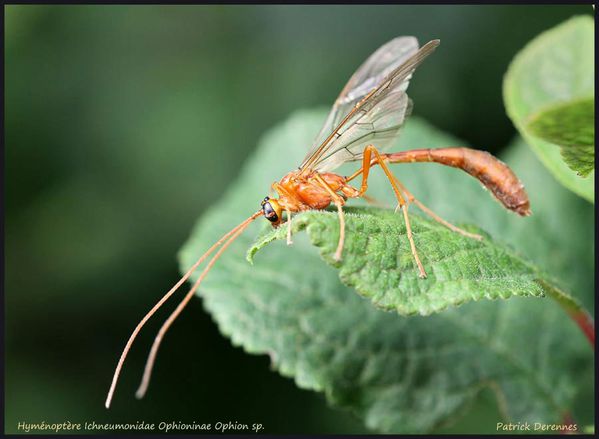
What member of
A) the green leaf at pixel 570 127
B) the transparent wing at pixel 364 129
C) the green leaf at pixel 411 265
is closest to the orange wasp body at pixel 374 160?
the transparent wing at pixel 364 129

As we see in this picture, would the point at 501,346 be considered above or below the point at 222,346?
below

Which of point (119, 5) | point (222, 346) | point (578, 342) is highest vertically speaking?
point (119, 5)

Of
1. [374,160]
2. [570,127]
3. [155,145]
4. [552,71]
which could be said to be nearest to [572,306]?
[570,127]

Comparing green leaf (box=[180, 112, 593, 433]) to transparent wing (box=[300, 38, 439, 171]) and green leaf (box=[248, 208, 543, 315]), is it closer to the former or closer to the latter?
transparent wing (box=[300, 38, 439, 171])

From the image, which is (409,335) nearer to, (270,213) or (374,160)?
(374,160)

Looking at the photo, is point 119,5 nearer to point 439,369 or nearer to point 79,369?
point 79,369

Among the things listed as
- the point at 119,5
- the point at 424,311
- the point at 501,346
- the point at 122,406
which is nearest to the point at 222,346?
the point at 122,406

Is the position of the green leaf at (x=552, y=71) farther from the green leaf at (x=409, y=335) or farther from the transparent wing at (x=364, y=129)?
the green leaf at (x=409, y=335)
